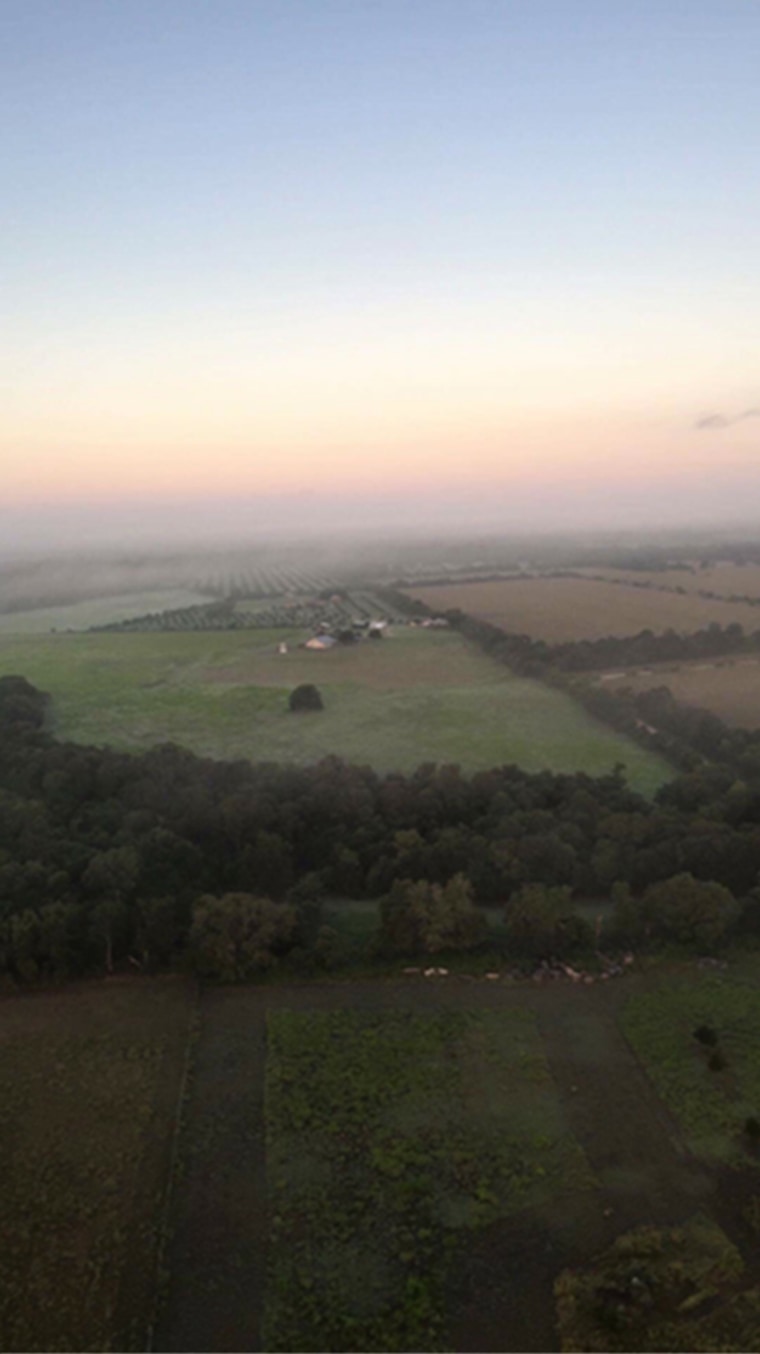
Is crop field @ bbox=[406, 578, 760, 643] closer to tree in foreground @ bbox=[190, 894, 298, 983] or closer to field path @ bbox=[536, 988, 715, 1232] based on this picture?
tree in foreground @ bbox=[190, 894, 298, 983]

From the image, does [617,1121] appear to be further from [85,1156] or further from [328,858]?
[328,858]

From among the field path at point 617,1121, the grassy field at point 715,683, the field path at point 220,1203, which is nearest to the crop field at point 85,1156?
the field path at point 220,1203

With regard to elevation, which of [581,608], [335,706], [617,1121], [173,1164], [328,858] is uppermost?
[581,608]

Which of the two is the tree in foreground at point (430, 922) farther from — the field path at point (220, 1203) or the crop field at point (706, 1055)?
the crop field at point (706, 1055)

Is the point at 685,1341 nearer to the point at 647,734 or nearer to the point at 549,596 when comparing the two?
the point at 647,734

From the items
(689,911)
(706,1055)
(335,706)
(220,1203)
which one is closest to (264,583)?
(335,706)

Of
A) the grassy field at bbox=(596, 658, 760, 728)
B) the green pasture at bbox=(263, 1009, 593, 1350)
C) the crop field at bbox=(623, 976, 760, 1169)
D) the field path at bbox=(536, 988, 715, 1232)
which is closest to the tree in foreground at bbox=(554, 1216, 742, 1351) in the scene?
the field path at bbox=(536, 988, 715, 1232)
